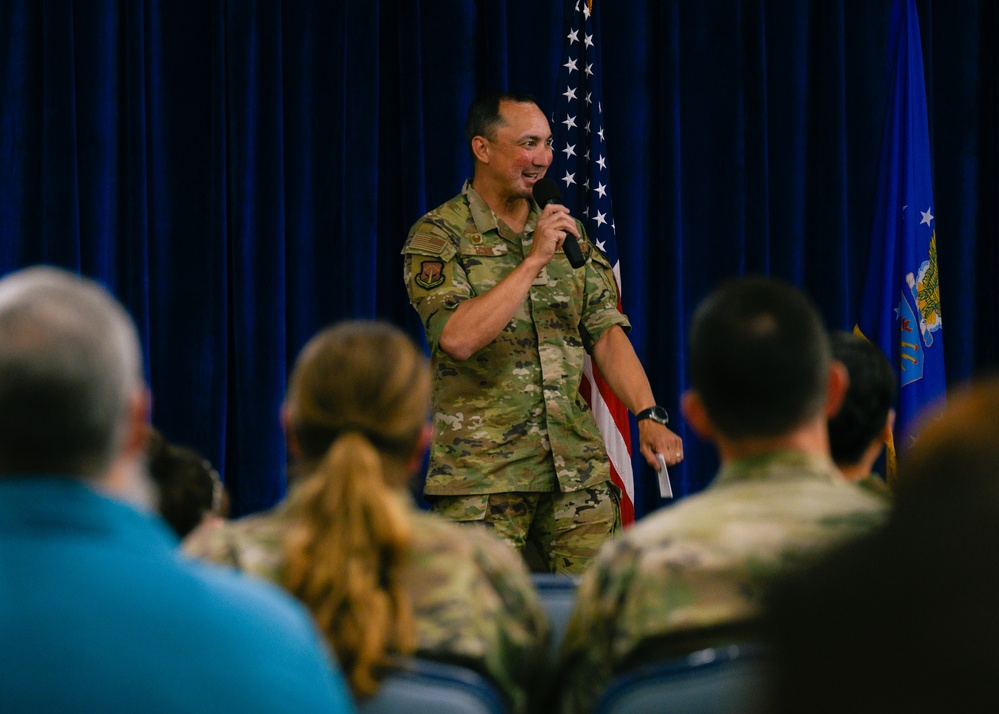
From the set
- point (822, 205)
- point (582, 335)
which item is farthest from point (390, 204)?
point (822, 205)

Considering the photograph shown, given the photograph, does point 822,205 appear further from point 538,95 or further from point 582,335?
point 582,335

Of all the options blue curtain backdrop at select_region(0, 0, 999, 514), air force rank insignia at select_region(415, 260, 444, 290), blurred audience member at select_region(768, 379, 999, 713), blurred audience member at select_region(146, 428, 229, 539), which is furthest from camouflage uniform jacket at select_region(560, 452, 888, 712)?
blue curtain backdrop at select_region(0, 0, 999, 514)

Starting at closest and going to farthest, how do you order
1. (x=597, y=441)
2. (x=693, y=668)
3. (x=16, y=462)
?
(x=16, y=462) < (x=693, y=668) < (x=597, y=441)

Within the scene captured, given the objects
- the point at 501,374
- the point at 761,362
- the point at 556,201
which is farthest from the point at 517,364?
the point at 761,362

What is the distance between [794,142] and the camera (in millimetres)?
4824

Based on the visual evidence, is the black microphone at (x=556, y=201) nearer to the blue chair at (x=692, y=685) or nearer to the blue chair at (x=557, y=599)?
the blue chair at (x=557, y=599)

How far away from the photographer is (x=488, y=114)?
3.42 m

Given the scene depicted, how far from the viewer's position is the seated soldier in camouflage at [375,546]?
1.19m

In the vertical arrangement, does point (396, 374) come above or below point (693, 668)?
above

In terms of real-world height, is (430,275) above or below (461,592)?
above

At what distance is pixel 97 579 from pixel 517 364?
7.75 feet

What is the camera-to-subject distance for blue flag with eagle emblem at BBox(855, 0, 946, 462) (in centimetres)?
448

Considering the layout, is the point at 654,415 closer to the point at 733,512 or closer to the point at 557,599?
the point at 557,599

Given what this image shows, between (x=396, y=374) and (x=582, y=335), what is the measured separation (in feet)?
6.88
